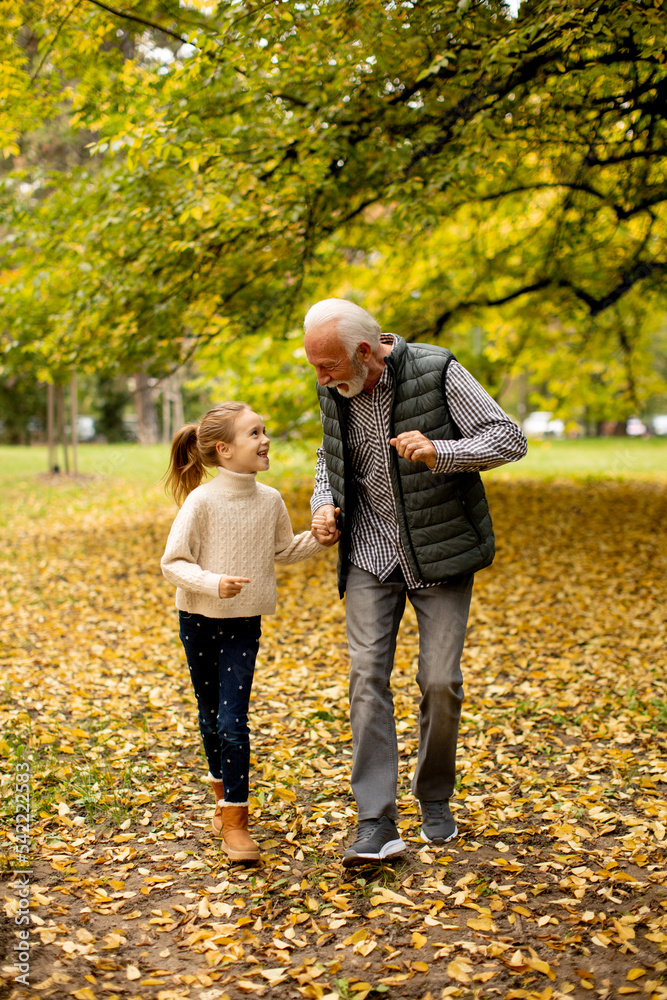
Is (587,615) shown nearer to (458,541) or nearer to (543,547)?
(543,547)

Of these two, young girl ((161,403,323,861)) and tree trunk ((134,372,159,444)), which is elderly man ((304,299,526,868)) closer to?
young girl ((161,403,323,861))

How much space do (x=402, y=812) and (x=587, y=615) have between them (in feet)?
12.9

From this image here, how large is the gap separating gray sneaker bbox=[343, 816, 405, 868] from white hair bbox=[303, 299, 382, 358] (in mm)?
1730

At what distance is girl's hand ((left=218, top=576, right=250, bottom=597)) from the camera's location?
10.0ft

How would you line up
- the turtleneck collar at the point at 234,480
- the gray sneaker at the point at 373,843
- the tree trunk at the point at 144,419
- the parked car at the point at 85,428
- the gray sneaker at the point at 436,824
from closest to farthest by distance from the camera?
the gray sneaker at the point at 373,843 → the turtleneck collar at the point at 234,480 → the gray sneaker at the point at 436,824 → the tree trunk at the point at 144,419 → the parked car at the point at 85,428

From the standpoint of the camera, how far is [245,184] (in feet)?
22.8

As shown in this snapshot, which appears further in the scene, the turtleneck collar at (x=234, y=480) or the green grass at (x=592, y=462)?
the green grass at (x=592, y=462)

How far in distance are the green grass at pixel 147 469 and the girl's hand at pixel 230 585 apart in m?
8.88

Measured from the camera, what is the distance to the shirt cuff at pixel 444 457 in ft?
9.71

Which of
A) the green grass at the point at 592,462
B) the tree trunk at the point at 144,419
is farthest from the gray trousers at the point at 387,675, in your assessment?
the tree trunk at the point at 144,419

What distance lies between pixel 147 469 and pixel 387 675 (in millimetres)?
19043

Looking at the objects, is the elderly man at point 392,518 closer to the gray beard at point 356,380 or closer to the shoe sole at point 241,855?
the gray beard at point 356,380

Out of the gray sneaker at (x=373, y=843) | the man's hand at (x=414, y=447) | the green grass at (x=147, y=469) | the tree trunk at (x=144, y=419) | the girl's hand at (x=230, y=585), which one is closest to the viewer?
the man's hand at (x=414, y=447)

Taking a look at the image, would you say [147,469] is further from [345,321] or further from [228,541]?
[345,321]
